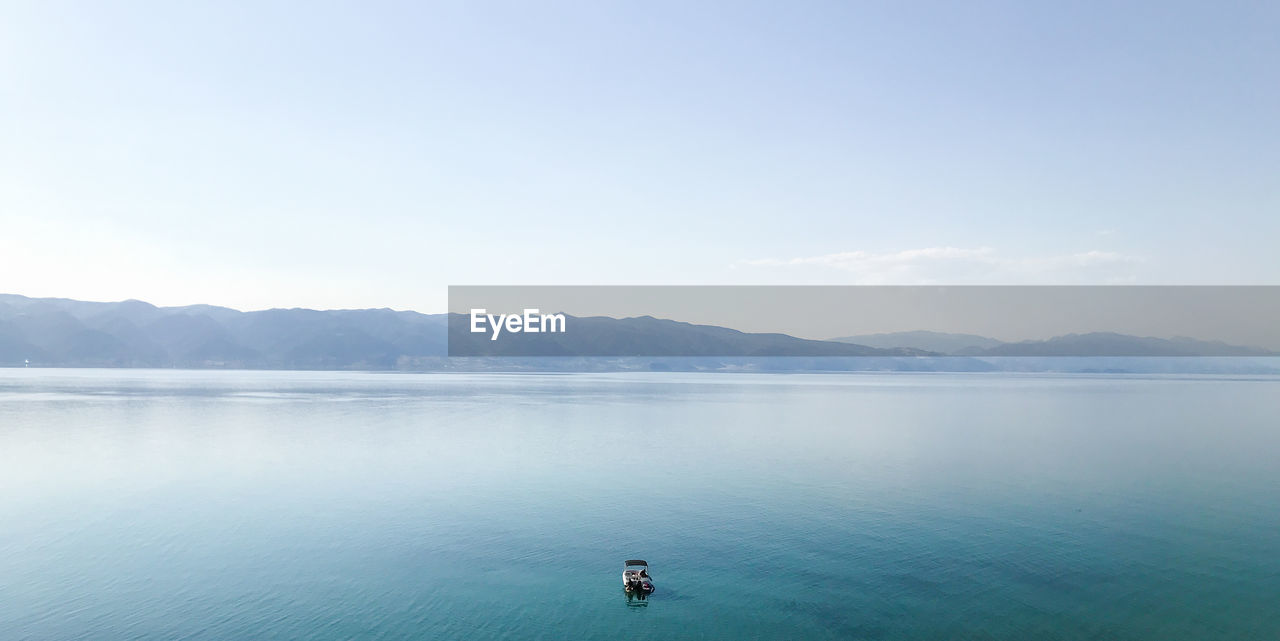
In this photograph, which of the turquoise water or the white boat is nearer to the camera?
the turquoise water

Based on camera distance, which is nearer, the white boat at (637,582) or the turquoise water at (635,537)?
the turquoise water at (635,537)

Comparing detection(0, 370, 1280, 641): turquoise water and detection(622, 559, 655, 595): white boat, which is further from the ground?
detection(622, 559, 655, 595): white boat

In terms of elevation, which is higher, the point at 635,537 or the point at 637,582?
the point at 637,582

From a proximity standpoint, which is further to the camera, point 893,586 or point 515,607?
point 893,586

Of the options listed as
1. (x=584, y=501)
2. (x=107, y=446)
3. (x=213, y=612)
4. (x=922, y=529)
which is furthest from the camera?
(x=107, y=446)

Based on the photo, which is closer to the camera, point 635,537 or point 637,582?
point 637,582

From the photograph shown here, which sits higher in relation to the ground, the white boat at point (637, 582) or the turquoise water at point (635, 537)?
the white boat at point (637, 582)

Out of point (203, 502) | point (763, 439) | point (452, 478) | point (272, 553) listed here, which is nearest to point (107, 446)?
point (203, 502)

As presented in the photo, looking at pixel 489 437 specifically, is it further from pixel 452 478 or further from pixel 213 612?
pixel 213 612
